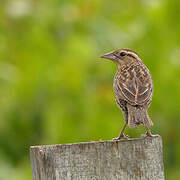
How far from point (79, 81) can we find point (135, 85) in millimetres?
2692

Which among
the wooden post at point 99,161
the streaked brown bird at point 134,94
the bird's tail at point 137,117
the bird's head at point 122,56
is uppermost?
the bird's head at point 122,56

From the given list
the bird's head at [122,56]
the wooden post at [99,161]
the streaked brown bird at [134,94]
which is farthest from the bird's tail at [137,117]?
the bird's head at [122,56]

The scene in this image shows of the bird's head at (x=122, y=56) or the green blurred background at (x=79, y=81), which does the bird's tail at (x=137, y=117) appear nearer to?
the bird's head at (x=122, y=56)

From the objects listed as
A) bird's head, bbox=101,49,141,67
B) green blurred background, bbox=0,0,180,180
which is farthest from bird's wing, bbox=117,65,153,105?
green blurred background, bbox=0,0,180,180

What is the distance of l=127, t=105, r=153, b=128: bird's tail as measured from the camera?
5.46 metres

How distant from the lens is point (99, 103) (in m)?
8.34

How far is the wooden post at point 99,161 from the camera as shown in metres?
3.98

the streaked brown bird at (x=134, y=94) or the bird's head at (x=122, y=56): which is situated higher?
the bird's head at (x=122, y=56)

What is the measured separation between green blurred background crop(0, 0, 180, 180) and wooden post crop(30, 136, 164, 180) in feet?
12.4

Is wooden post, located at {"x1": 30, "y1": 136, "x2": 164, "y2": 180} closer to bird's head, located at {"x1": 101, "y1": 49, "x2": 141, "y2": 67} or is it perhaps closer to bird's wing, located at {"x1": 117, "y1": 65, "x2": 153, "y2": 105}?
bird's wing, located at {"x1": 117, "y1": 65, "x2": 153, "y2": 105}

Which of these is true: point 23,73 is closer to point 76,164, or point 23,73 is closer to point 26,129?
point 26,129

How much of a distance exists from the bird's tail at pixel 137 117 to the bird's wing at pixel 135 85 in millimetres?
58

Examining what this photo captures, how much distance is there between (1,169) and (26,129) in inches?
43.1

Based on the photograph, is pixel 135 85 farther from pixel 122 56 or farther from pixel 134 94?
pixel 122 56
